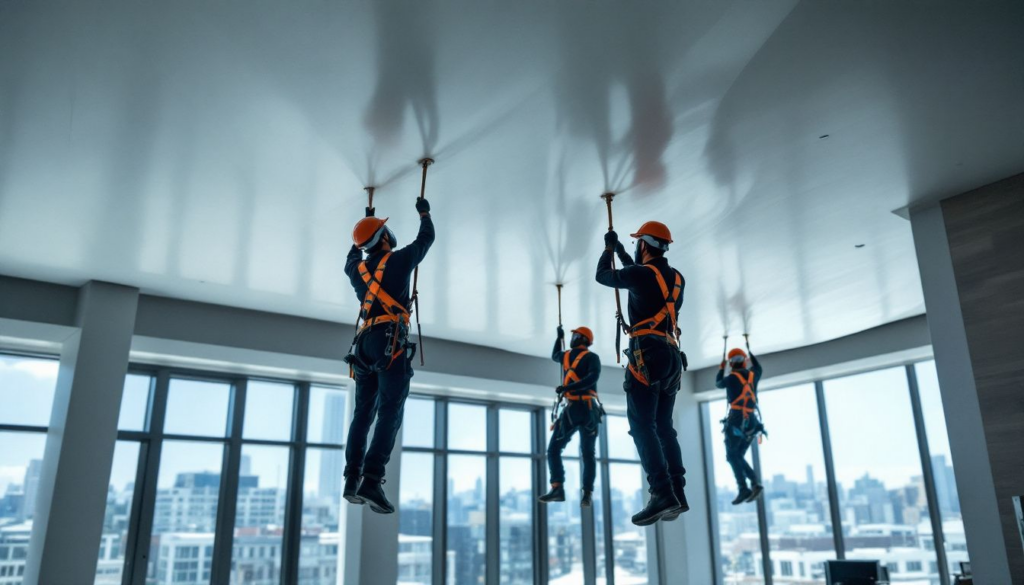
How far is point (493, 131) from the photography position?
4.61m

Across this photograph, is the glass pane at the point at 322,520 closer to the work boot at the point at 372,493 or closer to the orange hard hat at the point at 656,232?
the work boot at the point at 372,493

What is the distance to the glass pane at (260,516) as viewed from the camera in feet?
28.2

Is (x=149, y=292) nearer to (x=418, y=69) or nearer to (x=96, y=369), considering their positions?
(x=96, y=369)

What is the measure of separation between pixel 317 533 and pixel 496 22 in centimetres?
743

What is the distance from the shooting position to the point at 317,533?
9.16 m

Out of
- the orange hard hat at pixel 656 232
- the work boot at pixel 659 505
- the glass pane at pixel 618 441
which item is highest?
the orange hard hat at pixel 656 232

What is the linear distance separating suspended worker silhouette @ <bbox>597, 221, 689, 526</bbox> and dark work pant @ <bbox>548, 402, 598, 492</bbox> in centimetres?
182

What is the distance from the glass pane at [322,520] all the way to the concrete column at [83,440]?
2731 millimetres

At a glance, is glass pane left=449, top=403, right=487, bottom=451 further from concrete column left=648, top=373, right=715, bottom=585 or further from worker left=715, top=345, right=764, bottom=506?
worker left=715, top=345, right=764, bottom=506

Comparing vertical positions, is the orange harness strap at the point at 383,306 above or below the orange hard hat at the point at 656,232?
below

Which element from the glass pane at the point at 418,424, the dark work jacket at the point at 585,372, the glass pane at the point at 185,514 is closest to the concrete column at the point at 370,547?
the glass pane at the point at 418,424

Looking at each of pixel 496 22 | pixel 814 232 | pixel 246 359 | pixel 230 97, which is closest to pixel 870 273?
pixel 814 232

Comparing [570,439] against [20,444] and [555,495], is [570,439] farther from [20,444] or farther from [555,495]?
[20,444]

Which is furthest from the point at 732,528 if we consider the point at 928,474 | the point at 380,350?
the point at 380,350
